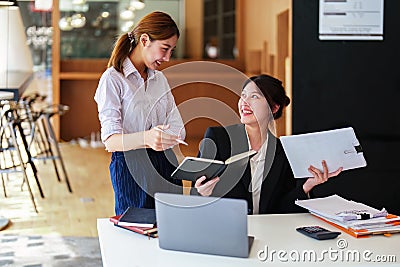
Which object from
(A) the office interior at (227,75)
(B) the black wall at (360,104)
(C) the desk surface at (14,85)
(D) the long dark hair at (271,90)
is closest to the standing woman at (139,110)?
(A) the office interior at (227,75)

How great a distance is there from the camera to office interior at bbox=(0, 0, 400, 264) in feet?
15.9

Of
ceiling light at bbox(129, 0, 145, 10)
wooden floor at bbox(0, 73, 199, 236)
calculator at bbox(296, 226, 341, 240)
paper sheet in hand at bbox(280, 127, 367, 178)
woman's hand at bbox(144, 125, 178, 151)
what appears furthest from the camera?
ceiling light at bbox(129, 0, 145, 10)

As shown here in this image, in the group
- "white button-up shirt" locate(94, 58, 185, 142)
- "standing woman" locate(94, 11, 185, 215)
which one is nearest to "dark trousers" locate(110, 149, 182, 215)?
"standing woman" locate(94, 11, 185, 215)

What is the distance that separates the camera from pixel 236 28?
1054 centimetres

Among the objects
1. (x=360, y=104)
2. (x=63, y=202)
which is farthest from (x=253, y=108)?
(x=63, y=202)

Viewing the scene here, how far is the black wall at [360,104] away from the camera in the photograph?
484cm

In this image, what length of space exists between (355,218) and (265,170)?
584mm

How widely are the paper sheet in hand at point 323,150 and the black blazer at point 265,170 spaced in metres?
0.21

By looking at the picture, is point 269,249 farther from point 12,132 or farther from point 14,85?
point 14,85

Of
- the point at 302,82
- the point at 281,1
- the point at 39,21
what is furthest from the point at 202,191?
the point at 39,21

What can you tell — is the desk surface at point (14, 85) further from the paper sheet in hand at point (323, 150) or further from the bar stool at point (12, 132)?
the paper sheet in hand at point (323, 150)

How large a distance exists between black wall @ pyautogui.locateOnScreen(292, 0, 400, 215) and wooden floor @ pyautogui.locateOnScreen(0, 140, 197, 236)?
1.80 meters

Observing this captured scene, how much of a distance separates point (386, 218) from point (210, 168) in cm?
65

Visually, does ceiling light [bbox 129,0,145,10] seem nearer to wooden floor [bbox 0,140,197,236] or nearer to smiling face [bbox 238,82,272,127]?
wooden floor [bbox 0,140,197,236]
